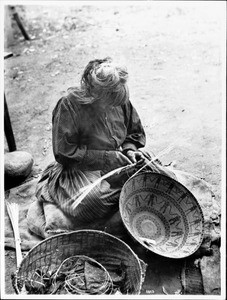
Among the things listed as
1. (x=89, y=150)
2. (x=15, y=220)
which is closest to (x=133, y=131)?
(x=89, y=150)

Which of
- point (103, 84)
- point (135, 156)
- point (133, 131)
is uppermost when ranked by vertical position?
point (103, 84)

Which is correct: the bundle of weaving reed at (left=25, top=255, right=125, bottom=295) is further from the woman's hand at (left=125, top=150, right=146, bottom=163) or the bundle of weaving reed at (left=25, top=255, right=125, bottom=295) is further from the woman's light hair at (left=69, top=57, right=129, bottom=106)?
the woman's light hair at (left=69, top=57, right=129, bottom=106)

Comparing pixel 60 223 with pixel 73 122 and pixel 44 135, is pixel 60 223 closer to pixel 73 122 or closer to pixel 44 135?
pixel 73 122

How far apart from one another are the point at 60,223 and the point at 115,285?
0.56 metres

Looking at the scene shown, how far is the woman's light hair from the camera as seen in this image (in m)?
2.71

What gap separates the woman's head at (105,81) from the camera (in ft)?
8.90

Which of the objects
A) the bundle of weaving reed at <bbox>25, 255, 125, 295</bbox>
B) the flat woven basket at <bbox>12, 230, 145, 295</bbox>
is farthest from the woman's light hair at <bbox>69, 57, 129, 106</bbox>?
the bundle of weaving reed at <bbox>25, 255, 125, 295</bbox>

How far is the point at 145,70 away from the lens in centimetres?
460

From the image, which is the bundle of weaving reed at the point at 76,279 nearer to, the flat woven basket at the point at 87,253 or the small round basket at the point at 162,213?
the flat woven basket at the point at 87,253

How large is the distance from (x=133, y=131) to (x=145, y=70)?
152 centimetres

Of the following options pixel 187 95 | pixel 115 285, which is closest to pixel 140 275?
pixel 115 285

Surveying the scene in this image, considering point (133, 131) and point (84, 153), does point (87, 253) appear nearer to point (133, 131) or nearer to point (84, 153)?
point (84, 153)

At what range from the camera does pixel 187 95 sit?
439 cm

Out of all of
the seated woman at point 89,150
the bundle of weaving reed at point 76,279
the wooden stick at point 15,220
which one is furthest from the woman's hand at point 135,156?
the wooden stick at point 15,220
